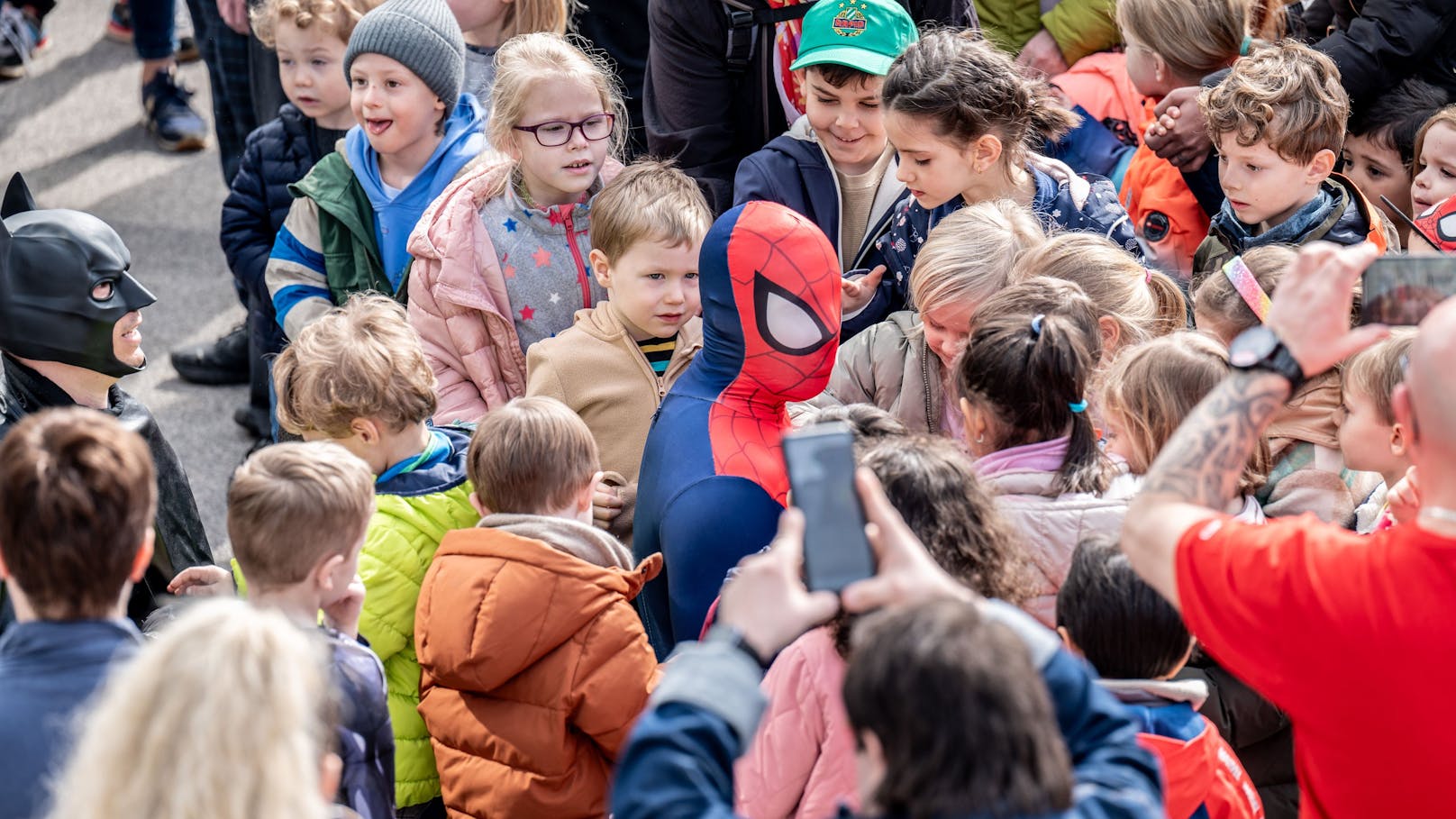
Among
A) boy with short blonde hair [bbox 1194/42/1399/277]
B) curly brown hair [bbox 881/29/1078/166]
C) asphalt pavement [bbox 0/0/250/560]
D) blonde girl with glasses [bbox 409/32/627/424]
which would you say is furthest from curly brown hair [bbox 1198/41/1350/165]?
asphalt pavement [bbox 0/0/250/560]

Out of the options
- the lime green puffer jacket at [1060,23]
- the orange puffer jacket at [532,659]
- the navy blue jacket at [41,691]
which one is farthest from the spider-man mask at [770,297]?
the lime green puffer jacket at [1060,23]

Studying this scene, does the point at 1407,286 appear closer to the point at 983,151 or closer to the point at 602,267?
the point at 983,151

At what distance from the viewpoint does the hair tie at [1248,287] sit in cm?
307

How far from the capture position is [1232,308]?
313 cm

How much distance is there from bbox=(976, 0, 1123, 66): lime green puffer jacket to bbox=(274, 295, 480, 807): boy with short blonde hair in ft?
8.51

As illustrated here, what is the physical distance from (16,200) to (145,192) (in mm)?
4033

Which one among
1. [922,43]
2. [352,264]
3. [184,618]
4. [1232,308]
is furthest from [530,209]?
[184,618]

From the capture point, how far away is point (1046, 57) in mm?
4945

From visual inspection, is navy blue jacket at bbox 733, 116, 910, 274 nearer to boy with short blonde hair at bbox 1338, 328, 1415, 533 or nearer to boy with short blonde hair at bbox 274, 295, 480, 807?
boy with short blonde hair at bbox 274, 295, 480, 807

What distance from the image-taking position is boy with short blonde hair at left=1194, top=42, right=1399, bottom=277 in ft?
11.5

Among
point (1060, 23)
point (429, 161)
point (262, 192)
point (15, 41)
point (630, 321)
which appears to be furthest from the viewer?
point (15, 41)

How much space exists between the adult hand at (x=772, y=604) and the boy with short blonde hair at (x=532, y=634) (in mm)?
986

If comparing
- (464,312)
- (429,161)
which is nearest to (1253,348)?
(464,312)

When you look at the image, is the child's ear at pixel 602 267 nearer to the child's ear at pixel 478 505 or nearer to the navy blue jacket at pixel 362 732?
the child's ear at pixel 478 505
